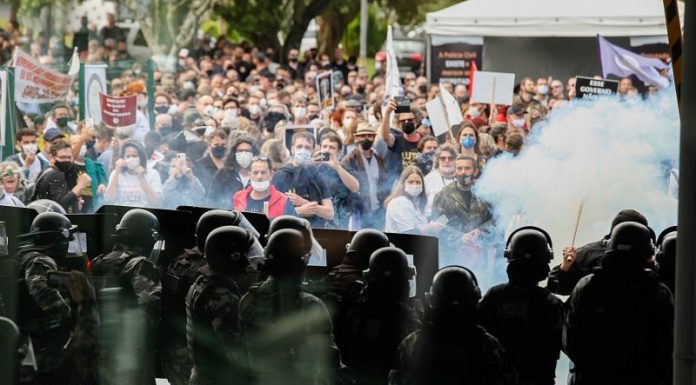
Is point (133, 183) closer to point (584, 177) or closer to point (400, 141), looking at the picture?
point (400, 141)

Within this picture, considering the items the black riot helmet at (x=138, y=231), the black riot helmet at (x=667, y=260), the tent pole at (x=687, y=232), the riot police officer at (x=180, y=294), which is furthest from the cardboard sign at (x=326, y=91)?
the tent pole at (x=687, y=232)

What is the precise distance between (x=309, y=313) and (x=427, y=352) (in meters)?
0.55

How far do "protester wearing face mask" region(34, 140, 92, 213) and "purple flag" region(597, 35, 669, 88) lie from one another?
7.43m

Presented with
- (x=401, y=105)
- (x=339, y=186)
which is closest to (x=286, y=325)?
(x=339, y=186)

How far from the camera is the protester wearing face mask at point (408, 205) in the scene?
10.5 m

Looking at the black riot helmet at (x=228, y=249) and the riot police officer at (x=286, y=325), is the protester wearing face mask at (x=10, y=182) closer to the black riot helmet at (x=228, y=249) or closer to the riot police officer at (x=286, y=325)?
the black riot helmet at (x=228, y=249)

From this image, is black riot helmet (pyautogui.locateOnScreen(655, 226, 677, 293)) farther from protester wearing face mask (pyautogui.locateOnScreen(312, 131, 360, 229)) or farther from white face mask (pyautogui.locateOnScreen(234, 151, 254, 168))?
white face mask (pyautogui.locateOnScreen(234, 151, 254, 168))

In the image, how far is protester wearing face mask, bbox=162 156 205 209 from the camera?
12.1 m

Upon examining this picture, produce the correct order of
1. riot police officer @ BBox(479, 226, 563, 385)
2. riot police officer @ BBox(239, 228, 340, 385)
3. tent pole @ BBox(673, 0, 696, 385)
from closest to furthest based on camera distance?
1. tent pole @ BBox(673, 0, 696, 385)
2. riot police officer @ BBox(239, 228, 340, 385)
3. riot police officer @ BBox(479, 226, 563, 385)

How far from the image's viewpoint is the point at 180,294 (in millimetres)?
6844

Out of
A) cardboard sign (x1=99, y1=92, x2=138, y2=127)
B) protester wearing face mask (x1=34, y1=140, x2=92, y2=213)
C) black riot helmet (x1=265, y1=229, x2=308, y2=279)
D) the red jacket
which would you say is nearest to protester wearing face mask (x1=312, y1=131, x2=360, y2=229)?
the red jacket

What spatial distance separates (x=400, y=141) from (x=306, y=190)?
63.2 inches

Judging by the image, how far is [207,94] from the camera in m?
18.5

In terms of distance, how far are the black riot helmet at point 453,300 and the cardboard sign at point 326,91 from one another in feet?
36.7
